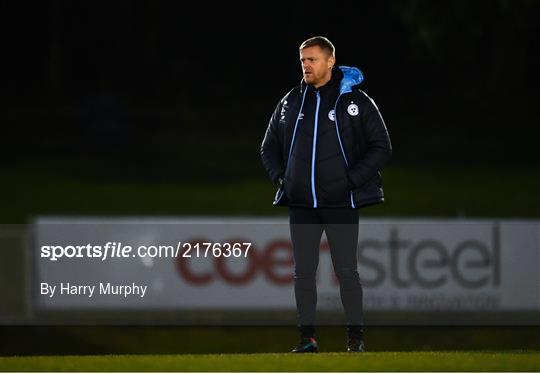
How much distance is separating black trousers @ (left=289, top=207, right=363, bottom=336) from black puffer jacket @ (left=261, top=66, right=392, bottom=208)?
0.23 ft

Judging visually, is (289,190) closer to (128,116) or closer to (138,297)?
(138,297)

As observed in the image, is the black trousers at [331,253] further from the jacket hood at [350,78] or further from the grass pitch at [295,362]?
the jacket hood at [350,78]

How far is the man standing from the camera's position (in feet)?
21.1

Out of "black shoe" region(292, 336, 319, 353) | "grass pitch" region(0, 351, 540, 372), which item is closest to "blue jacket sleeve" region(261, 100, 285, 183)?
"black shoe" region(292, 336, 319, 353)

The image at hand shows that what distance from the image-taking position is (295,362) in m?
6.24

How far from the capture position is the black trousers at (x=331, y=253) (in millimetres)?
6516

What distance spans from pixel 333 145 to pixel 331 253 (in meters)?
0.56

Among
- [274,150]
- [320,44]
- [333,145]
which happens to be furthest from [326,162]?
[320,44]

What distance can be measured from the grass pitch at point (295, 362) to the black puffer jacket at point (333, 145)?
0.76 metres

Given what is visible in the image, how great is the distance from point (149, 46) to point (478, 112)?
954 cm

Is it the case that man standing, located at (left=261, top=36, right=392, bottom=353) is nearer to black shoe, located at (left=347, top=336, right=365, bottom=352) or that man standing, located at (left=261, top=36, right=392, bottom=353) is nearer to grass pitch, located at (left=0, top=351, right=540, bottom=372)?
black shoe, located at (left=347, top=336, right=365, bottom=352)

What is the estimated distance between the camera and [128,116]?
30453mm

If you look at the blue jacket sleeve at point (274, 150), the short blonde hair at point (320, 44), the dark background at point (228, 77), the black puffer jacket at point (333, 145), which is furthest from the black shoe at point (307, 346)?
the dark background at point (228, 77)

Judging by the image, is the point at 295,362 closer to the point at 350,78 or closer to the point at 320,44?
the point at 350,78
